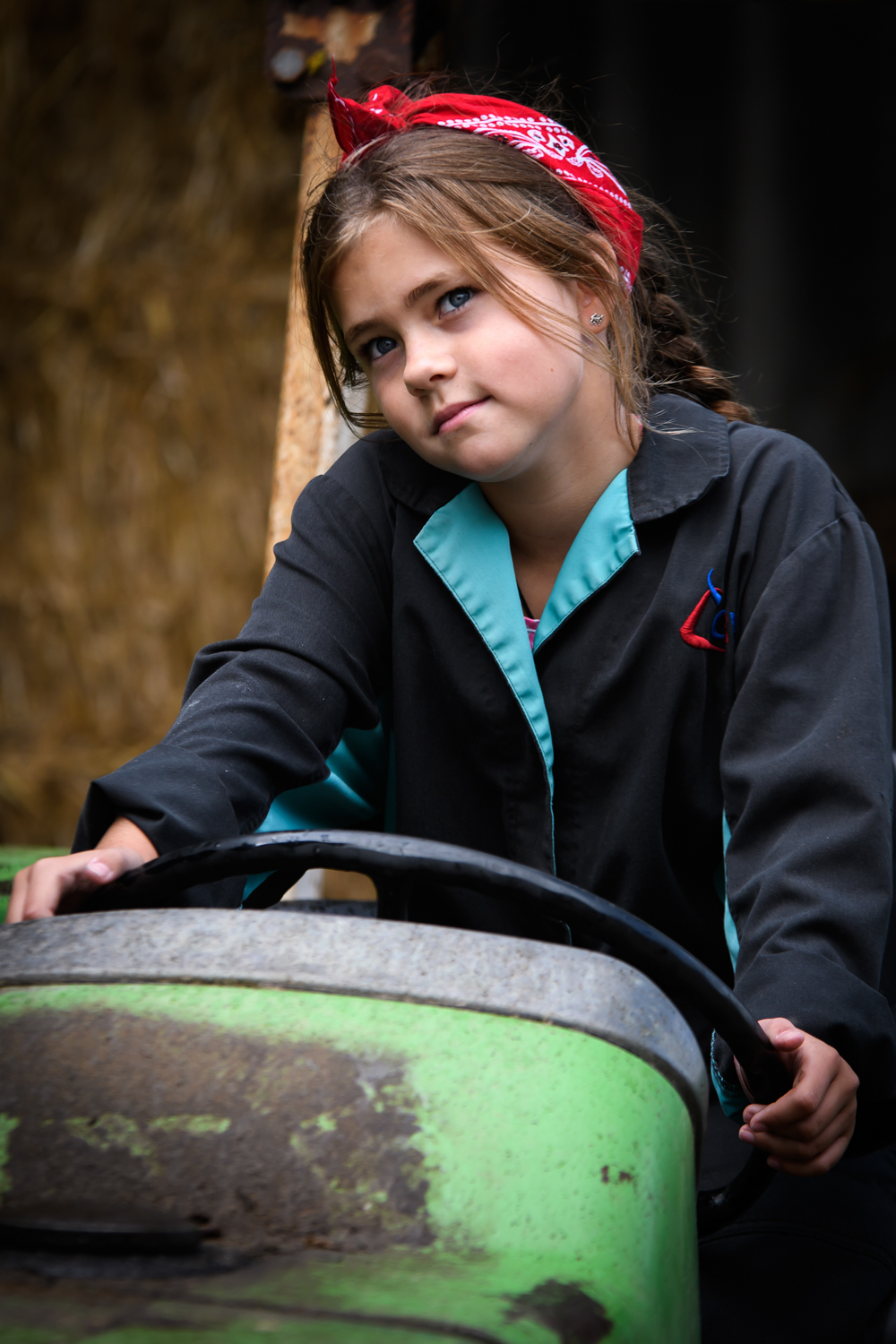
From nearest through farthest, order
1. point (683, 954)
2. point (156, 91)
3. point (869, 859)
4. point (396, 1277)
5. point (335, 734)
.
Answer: point (396, 1277), point (683, 954), point (869, 859), point (335, 734), point (156, 91)

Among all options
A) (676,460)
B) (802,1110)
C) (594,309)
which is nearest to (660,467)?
(676,460)

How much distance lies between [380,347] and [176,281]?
5.69ft

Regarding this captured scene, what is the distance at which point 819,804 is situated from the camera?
2.95 feet

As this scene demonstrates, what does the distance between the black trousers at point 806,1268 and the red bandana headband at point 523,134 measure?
81cm

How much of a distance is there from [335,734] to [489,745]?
0.49 feet

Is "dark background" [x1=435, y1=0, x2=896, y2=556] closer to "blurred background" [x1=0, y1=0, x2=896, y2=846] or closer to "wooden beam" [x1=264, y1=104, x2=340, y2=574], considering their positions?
"blurred background" [x1=0, y1=0, x2=896, y2=846]

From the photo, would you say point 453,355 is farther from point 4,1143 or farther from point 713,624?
point 4,1143

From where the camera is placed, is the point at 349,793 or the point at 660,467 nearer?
the point at 660,467

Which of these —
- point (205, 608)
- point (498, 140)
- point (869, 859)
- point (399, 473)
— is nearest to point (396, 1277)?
point (869, 859)

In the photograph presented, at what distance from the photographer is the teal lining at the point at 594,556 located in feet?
3.58

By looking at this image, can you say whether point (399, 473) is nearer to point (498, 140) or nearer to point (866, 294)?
point (498, 140)

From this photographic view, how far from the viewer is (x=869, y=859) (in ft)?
2.84

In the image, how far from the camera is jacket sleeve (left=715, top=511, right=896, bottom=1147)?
2.56 feet

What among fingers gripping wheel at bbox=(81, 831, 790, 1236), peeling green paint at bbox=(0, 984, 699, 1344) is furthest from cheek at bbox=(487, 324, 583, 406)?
peeling green paint at bbox=(0, 984, 699, 1344)
